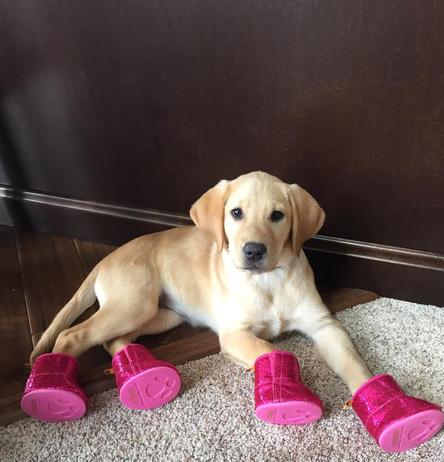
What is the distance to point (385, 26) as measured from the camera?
4.16 ft

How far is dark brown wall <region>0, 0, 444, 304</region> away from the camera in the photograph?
4.34 feet

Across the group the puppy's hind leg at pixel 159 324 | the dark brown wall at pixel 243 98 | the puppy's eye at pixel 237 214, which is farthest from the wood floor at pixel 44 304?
the puppy's eye at pixel 237 214

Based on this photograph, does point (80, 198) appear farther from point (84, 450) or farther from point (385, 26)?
point (385, 26)

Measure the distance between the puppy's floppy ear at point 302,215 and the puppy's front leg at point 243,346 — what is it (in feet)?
0.92

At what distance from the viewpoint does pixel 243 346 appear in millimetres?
1345

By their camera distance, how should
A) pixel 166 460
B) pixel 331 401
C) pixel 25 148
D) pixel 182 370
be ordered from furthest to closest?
1. pixel 25 148
2. pixel 182 370
3. pixel 331 401
4. pixel 166 460

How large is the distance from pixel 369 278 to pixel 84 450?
105cm

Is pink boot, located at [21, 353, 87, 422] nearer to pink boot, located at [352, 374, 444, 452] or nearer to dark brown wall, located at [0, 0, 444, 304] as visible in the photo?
pink boot, located at [352, 374, 444, 452]

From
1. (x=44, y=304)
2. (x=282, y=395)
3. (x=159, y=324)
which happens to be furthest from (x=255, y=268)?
(x=44, y=304)

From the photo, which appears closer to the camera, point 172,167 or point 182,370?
point 182,370

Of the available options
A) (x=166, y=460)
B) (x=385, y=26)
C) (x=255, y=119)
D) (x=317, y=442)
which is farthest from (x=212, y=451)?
(x=385, y=26)

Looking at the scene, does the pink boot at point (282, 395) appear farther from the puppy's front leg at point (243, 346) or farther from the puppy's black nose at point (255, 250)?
the puppy's black nose at point (255, 250)

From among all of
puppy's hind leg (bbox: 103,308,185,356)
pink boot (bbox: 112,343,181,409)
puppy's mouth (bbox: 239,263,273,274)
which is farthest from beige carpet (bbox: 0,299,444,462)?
puppy's mouth (bbox: 239,263,273,274)

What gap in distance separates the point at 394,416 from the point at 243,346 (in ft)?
1.42
